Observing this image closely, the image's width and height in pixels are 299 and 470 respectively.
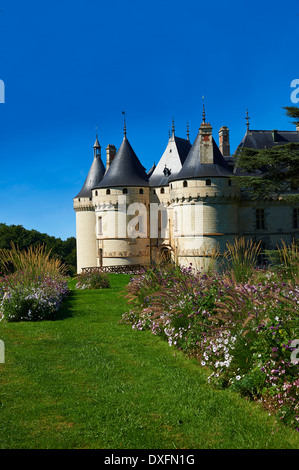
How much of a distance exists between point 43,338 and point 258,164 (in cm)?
1215

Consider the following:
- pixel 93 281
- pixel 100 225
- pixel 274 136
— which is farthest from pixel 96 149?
pixel 93 281

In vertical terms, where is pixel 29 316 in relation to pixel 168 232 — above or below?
below

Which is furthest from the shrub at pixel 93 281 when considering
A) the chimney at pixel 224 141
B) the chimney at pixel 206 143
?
the chimney at pixel 224 141

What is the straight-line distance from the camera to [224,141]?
3177 centimetres

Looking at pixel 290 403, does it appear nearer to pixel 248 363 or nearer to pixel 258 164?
pixel 248 363

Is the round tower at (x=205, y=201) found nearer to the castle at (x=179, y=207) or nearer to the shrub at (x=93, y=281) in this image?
the castle at (x=179, y=207)

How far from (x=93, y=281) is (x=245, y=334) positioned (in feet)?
39.6

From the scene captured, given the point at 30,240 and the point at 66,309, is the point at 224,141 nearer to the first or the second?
the point at 66,309

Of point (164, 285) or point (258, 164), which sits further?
point (258, 164)

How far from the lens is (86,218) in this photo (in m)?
34.3

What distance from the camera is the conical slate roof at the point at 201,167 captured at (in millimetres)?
25609

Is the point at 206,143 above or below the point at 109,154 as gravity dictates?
below

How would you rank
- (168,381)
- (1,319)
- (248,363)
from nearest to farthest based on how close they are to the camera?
1. (248,363)
2. (168,381)
3. (1,319)

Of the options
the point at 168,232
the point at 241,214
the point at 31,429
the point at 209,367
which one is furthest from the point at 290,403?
the point at 168,232
